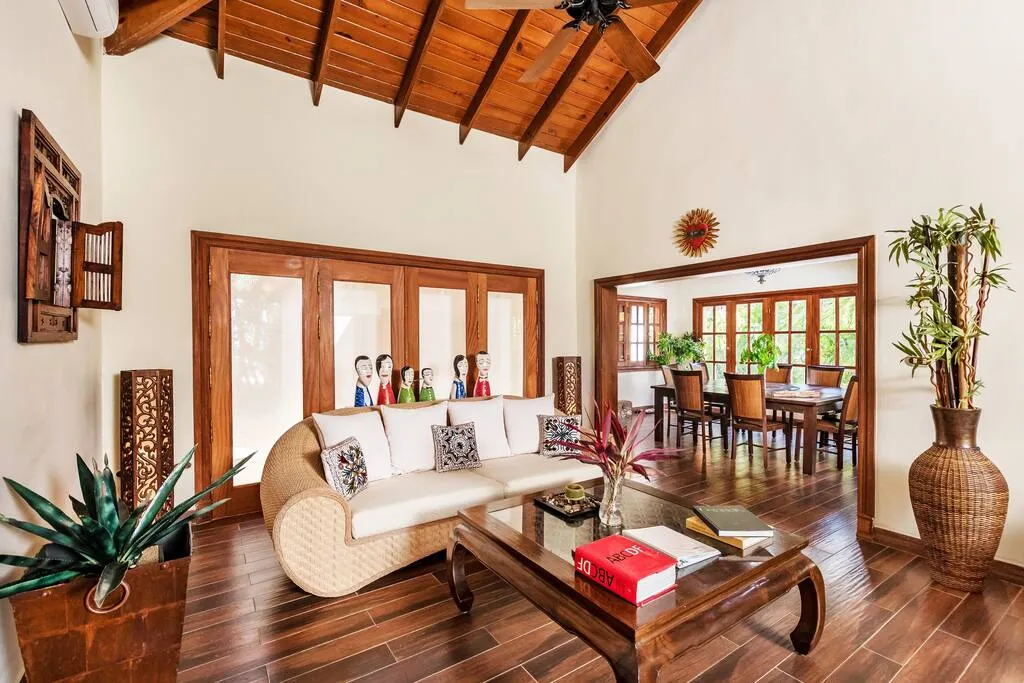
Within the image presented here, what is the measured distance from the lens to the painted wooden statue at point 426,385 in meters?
4.20

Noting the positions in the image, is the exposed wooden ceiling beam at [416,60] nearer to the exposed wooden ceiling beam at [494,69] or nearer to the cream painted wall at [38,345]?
the exposed wooden ceiling beam at [494,69]

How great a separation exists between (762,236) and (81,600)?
4.37 meters

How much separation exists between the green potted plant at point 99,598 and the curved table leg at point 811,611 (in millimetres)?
2246

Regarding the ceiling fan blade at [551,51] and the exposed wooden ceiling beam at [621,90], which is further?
the exposed wooden ceiling beam at [621,90]

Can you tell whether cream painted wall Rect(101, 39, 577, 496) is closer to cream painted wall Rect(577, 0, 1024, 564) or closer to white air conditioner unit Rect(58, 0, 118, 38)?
white air conditioner unit Rect(58, 0, 118, 38)

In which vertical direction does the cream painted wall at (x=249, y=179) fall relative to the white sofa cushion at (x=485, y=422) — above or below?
above

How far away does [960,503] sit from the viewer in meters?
2.51

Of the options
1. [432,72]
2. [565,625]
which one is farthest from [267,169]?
[565,625]

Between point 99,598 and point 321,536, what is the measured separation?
113 centimetres

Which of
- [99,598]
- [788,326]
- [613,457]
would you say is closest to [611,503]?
[613,457]

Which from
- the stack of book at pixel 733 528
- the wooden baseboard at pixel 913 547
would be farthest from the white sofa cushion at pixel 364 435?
the wooden baseboard at pixel 913 547

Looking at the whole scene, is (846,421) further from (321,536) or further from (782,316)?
(321,536)

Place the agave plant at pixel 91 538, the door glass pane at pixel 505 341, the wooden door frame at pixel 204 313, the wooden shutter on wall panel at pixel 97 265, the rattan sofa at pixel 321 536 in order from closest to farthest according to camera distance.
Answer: the agave plant at pixel 91 538, the wooden shutter on wall panel at pixel 97 265, the rattan sofa at pixel 321 536, the wooden door frame at pixel 204 313, the door glass pane at pixel 505 341

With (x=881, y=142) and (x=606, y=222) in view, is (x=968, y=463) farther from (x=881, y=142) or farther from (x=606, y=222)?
(x=606, y=222)
